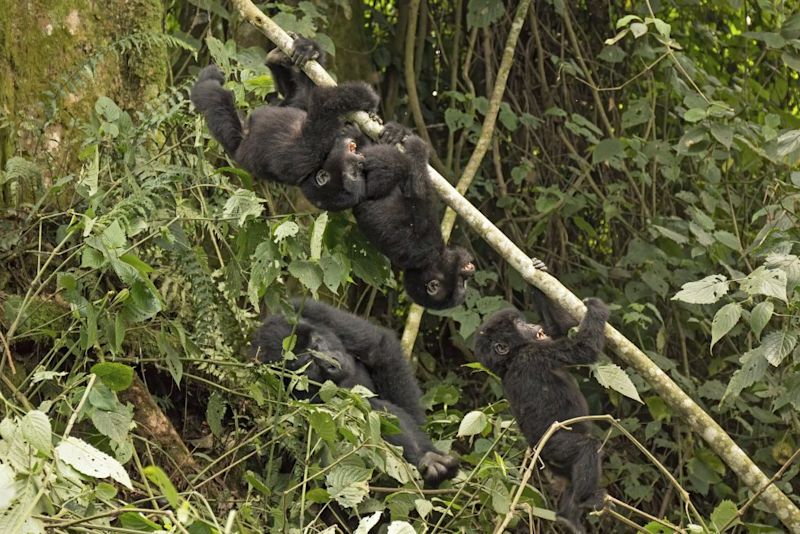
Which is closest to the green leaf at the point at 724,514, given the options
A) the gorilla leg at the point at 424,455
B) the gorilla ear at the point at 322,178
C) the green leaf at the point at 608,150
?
the gorilla leg at the point at 424,455

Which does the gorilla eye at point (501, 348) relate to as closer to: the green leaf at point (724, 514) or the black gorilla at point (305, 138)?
the black gorilla at point (305, 138)

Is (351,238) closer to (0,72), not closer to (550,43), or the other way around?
(0,72)

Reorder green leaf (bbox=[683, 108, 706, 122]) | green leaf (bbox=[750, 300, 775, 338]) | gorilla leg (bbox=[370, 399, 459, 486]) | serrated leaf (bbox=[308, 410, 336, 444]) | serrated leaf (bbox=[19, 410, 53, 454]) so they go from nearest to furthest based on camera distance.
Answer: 1. serrated leaf (bbox=[19, 410, 53, 454])
2. serrated leaf (bbox=[308, 410, 336, 444])
3. green leaf (bbox=[750, 300, 775, 338])
4. gorilla leg (bbox=[370, 399, 459, 486])
5. green leaf (bbox=[683, 108, 706, 122])

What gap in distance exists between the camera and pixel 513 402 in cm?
557

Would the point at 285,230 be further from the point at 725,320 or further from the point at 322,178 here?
the point at 725,320

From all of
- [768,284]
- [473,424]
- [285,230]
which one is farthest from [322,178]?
[768,284]

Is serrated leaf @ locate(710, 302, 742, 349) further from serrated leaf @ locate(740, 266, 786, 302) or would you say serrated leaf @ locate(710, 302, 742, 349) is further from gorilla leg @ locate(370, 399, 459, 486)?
gorilla leg @ locate(370, 399, 459, 486)

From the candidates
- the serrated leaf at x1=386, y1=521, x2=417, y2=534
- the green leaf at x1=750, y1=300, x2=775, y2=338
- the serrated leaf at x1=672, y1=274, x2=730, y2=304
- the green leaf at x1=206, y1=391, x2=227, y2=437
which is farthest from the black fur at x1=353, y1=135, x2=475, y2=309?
the serrated leaf at x1=386, y1=521, x2=417, y2=534

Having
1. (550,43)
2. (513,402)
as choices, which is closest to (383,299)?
(550,43)

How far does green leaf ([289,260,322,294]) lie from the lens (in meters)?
4.73

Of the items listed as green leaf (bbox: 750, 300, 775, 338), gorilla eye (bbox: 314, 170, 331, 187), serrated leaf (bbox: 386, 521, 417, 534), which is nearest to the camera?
serrated leaf (bbox: 386, 521, 417, 534)

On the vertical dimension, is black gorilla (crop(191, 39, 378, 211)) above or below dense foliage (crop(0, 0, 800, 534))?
above

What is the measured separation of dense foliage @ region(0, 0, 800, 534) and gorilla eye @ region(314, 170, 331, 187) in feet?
0.68

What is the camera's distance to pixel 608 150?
7.51 m
